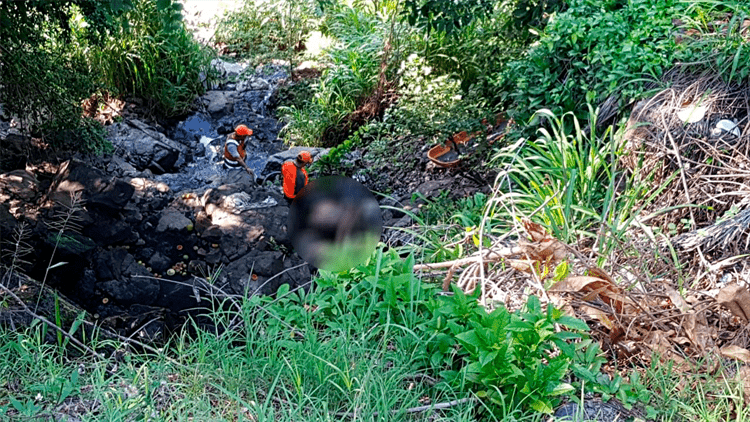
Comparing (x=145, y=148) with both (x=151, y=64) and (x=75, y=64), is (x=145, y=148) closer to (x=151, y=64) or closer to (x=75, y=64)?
(x=151, y=64)

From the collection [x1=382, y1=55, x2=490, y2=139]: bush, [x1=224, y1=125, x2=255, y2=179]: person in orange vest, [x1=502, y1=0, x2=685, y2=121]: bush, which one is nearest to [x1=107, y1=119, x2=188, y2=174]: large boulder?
[x1=224, y1=125, x2=255, y2=179]: person in orange vest

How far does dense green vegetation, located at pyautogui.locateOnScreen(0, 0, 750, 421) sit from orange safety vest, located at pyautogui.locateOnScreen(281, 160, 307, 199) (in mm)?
963

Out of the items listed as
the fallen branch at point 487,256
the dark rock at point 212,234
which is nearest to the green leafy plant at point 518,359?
the fallen branch at point 487,256

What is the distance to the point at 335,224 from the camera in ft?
9.52

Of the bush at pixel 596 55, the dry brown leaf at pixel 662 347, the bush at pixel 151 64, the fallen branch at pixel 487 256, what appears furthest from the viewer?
the bush at pixel 151 64

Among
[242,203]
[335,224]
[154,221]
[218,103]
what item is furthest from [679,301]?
[218,103]

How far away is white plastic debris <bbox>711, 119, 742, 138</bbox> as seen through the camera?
3.83 m

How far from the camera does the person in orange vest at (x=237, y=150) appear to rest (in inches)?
245

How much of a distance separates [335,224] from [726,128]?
237 cm

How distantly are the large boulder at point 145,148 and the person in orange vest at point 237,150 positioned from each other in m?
0.68

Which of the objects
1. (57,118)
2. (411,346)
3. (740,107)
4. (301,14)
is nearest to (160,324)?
(411,346)

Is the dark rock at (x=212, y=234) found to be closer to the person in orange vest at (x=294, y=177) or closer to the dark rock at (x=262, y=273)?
the dark rock at (x=262, y=273)

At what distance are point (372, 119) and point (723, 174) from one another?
3832 millimetres

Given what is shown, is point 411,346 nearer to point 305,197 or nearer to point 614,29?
point 305,197
